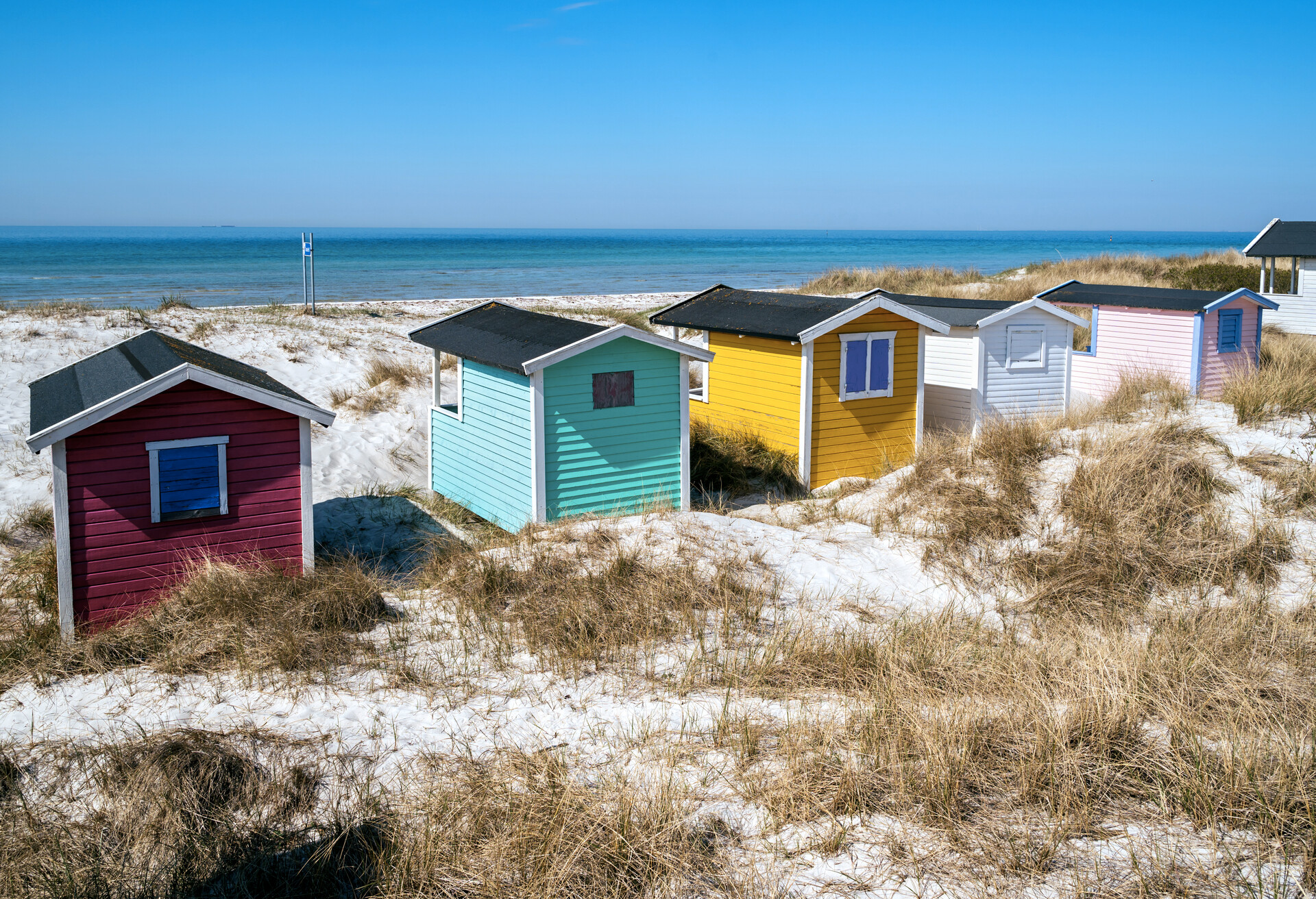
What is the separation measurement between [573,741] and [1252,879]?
382 cm

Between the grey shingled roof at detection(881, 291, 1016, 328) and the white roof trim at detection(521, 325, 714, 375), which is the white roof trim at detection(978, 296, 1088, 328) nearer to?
the grey shingled roof at detection(881, 291, 1016, 328)

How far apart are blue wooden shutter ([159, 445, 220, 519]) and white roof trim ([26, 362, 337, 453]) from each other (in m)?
0.61

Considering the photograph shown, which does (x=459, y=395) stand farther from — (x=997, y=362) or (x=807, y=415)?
(x=997, y=362)

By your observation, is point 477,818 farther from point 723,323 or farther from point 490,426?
point 723,323

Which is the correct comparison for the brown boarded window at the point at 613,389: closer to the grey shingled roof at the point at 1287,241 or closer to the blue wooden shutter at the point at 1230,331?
the blue wooden shutter at the point at 1230,331

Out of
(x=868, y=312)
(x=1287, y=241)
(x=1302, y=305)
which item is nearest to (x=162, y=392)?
(x=868, y=312)

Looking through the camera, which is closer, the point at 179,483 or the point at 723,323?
the point at 179,483

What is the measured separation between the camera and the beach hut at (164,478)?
30.2ft

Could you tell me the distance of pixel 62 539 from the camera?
29.9 ft

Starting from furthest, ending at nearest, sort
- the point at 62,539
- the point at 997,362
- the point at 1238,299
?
the point at 1238,299, the point at 997,362, the point at 62,539

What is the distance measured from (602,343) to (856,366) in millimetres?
4391

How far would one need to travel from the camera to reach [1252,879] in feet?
16.3

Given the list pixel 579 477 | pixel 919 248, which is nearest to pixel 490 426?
pixel 579 477

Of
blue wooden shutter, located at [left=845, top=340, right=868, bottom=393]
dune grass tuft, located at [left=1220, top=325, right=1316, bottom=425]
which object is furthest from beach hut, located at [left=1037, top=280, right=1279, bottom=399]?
blue wooden shutter, located at [left=845, top=340, right=868, bottom=393]
